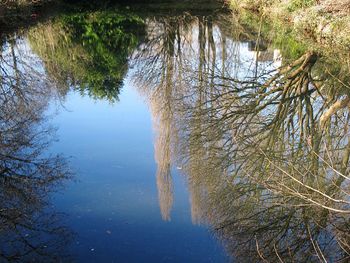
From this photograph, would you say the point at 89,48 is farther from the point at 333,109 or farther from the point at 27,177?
the point at 333,109

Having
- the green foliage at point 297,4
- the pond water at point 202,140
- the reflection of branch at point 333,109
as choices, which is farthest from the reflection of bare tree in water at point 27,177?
the green foliage at point 297,4

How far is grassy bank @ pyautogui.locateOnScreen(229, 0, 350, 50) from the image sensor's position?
11775 millimetres

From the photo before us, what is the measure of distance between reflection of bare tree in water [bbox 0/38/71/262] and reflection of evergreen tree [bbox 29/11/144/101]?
1068 mm

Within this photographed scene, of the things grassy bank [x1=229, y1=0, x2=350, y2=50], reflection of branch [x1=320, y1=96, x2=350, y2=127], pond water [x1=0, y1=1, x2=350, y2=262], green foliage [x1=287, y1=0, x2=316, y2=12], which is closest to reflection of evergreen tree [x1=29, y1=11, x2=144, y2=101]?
pond water [x1=0, y1=1, x2=350, y2=262]

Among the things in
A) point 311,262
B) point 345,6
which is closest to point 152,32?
point 345,6

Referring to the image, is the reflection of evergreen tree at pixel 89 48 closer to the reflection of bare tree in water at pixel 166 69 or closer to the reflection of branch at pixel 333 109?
the reflection of bare tree in water at pixel 166 69

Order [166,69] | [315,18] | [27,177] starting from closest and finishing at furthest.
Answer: [27,177], [166,69], [315,18]

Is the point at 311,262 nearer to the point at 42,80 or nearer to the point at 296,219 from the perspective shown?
the point at 296,219

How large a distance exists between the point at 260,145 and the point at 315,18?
7545 mm

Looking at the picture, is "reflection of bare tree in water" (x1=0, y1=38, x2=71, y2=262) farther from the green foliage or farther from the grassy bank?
the green foliage

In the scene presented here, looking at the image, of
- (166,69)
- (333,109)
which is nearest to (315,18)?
(166,69)

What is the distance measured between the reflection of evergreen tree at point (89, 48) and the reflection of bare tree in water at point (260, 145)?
1019mm

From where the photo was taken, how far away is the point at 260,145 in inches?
290

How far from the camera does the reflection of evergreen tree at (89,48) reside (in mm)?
11156
